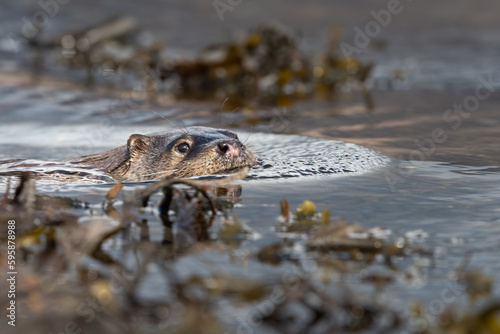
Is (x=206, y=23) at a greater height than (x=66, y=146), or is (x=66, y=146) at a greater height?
(x=206, y=23)

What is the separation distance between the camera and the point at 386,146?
683 centimetres

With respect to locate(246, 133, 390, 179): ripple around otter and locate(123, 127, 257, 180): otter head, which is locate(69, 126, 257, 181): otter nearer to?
locate(123, 127, 257, 180): otter head

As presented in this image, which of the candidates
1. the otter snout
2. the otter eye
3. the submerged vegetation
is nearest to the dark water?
the submerged vegetation

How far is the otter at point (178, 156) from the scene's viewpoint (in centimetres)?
557

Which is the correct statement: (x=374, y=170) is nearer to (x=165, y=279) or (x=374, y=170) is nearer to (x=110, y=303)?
(x=165, y=279)

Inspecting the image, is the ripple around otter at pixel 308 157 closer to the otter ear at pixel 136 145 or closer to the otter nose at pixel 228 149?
the otter nose at pixel 228 149

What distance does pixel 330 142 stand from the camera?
680cm

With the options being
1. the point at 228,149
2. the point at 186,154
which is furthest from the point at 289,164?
the point at 186,154

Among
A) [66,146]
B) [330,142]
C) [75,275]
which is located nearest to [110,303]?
Result: [75,275]

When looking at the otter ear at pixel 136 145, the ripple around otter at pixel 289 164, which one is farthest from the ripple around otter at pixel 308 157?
the otter ear at pixel 136 145

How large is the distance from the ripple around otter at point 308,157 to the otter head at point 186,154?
0.68 ft

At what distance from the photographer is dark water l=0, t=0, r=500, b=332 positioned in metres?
3.58

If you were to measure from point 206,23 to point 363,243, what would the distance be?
1649cm

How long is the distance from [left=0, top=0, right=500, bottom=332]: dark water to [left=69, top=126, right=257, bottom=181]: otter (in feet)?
1.25
